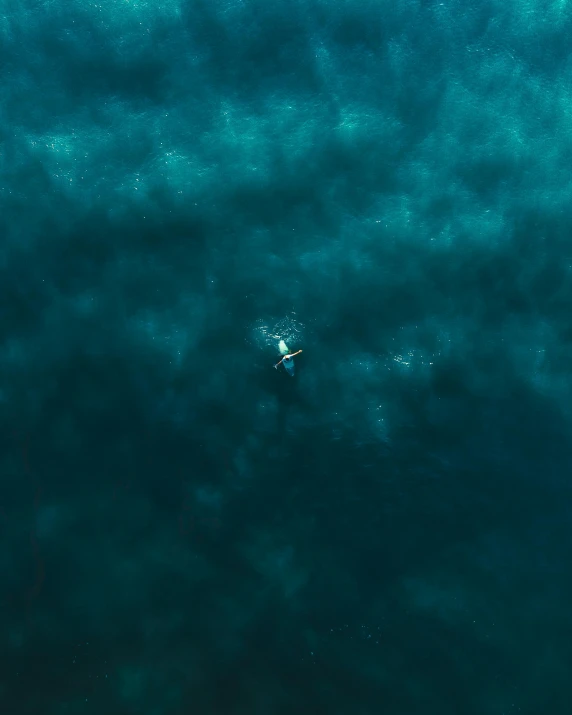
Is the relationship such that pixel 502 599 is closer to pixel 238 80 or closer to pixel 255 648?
pixel 255 648

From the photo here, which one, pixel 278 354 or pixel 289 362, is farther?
pixel 278 354

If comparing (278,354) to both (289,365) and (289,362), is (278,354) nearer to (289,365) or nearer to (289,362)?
(289,362)

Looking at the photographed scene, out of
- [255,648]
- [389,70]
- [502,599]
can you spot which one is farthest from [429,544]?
[389,70]

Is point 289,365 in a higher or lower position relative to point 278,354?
lower

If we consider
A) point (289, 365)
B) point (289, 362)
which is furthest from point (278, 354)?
point (289, 365)

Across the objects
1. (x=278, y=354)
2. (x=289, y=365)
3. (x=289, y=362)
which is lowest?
(x=289, y=365)

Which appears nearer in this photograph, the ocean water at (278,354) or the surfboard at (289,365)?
the ocean water at (278,354)

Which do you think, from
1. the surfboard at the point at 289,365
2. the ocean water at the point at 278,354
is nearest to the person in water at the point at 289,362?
the surfboard at the point at 289,365

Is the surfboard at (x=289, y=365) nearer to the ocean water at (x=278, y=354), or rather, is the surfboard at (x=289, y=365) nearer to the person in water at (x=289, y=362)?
the person in water at (x=289, y=362)
